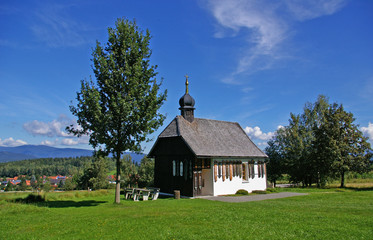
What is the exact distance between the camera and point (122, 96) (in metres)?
17.1

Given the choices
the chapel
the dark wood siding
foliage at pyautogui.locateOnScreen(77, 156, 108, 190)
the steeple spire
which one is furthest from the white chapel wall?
foliage at pyautogui.locateOnScreen(77, 156, 108, 190)

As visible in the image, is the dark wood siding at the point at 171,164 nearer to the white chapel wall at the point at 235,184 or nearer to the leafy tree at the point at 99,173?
the white chapel wall at the point at 235,184

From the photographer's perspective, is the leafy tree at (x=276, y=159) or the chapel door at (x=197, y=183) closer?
the chapel door at (x=197, y=183)

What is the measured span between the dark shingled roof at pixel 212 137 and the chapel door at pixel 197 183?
176 cm

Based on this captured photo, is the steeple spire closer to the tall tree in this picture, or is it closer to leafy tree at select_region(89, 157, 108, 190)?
the tall tree

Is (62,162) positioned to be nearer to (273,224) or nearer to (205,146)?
(205,146)

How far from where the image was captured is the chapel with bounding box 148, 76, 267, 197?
23844 millimetres

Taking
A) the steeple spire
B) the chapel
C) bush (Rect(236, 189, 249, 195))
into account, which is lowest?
bush (Rect(236, 189, 249, 195))

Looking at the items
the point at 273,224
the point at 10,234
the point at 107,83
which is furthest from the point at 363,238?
the point at 107,83

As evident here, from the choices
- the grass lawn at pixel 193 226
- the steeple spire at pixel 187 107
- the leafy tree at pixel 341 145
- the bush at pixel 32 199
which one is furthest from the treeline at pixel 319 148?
the bush at pixel 32 199

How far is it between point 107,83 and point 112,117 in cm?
212

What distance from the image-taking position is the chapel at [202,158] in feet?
78.2

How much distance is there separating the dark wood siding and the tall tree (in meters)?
7.25

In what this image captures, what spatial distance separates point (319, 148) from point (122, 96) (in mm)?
27381
